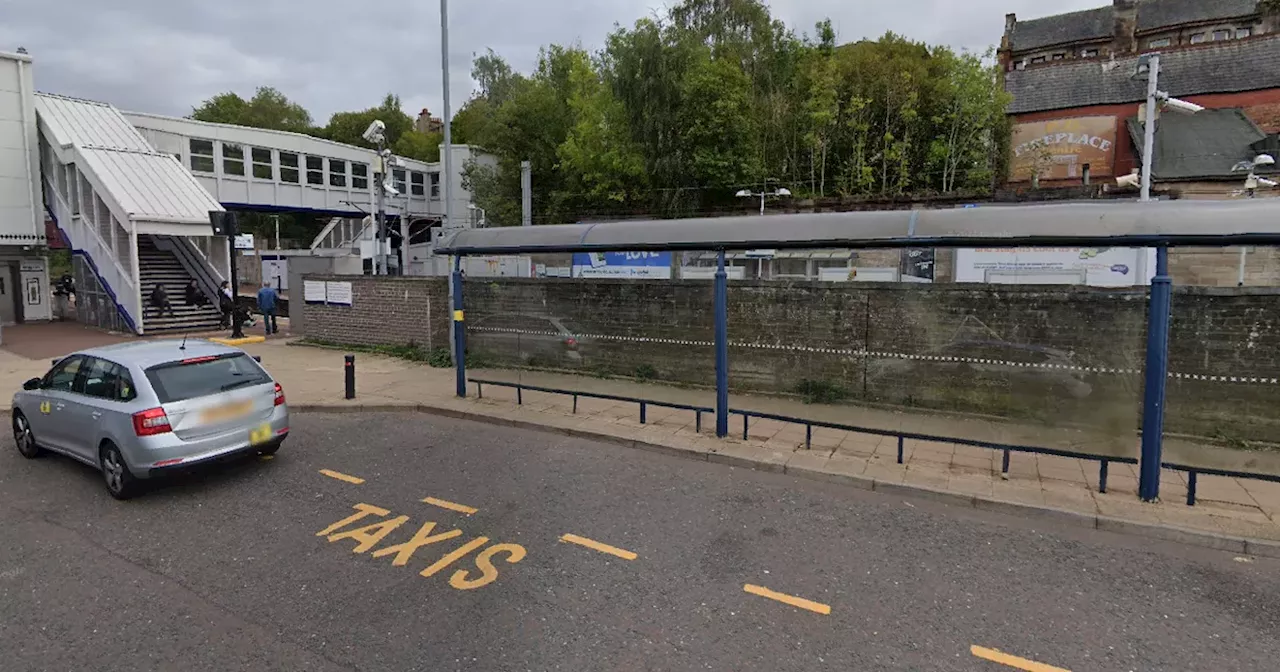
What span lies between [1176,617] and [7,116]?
30145 mm


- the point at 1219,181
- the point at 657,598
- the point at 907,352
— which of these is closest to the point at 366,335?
the point at 907,352

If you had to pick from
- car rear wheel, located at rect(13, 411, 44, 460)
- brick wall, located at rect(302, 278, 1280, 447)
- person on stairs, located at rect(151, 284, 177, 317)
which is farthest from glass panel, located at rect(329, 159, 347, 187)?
car rear wheel, located at rect(13, 411, 44, 460)

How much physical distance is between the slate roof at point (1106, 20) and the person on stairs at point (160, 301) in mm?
59567

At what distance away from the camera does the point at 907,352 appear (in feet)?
30.3

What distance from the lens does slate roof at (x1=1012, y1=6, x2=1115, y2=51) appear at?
51156 millimetres

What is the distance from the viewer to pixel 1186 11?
49750 mm

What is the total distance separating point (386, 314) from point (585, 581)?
40.7 feet

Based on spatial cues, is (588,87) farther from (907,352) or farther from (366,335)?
(907,352)

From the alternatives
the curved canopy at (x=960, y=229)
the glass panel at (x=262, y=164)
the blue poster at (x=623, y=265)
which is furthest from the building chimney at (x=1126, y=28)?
the glass panel at (x=262, y=164)

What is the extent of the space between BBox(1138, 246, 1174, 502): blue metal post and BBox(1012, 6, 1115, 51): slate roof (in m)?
56.8

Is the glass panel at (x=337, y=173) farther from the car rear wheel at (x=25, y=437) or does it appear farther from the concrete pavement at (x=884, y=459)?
the car rear wheel at (x=25, y=437)

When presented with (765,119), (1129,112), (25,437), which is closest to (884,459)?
(25,437)

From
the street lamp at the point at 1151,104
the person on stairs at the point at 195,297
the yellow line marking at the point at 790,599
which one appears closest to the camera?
the yellow line marking at the point at 790,599

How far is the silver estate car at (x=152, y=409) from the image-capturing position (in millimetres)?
6293
